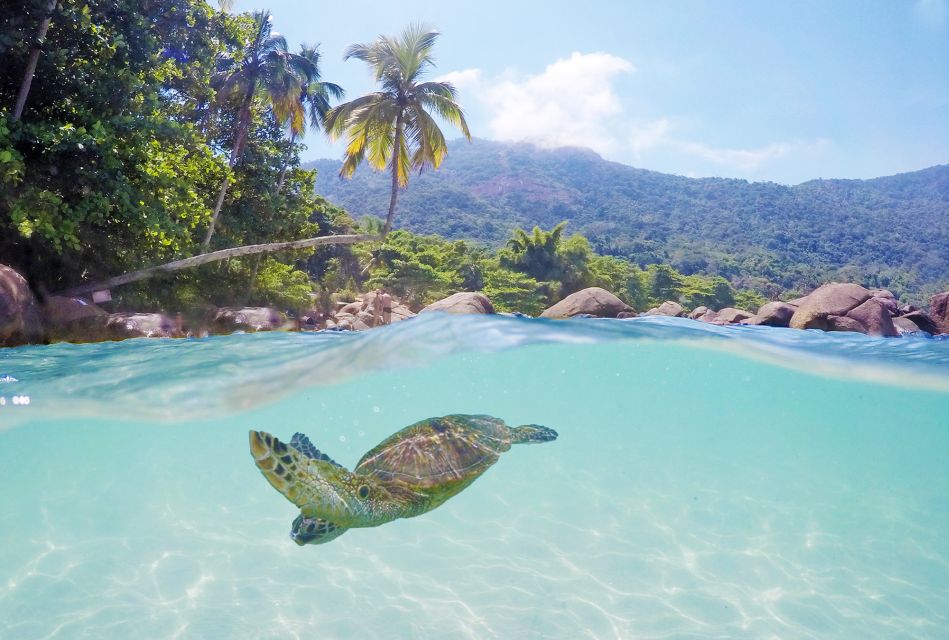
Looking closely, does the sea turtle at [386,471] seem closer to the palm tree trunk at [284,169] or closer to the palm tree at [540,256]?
the palm tree trunk at [284,169]

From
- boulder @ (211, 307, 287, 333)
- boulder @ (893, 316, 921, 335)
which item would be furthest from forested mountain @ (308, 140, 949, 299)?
boulder @ (211, 307, 287, 333)

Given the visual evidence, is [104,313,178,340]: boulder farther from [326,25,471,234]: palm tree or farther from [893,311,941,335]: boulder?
[893,311,941,335]: boulder

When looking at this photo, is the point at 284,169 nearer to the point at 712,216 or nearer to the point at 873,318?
the point at 873,318

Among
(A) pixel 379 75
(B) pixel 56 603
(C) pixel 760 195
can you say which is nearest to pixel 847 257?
(C) pixel 760 195

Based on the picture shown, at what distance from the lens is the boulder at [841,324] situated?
1498 cm

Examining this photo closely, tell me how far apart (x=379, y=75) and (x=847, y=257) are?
92.4 m

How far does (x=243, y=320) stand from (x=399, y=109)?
34.0 ft

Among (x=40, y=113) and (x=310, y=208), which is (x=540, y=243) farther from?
→ (x=40, y=113)

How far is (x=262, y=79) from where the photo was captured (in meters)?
21.2

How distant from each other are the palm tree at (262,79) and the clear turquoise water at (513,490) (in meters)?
11.9

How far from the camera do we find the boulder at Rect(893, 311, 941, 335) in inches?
787

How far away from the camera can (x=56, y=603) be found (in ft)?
Answer: 18.8

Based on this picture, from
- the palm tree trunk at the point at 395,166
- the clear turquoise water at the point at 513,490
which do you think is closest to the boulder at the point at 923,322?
the clear turquoise water at the point at 513,490

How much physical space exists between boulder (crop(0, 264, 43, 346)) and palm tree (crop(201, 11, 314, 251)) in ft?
30.4
